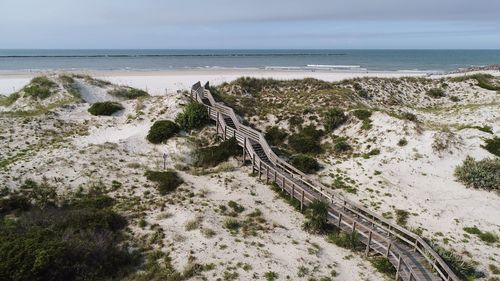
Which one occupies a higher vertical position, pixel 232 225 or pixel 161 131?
pixel 161 131

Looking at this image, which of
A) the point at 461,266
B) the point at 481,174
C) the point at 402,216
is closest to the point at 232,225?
the point at 402,216

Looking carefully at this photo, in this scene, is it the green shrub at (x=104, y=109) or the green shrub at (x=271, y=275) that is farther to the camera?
the green shrub at (x=104, y=109)

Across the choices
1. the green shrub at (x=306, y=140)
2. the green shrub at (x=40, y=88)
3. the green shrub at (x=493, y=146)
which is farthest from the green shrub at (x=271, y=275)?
the green shrub at (x=40, y=88)

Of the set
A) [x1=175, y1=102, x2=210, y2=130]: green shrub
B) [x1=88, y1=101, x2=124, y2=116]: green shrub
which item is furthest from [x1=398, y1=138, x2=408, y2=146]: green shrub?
[x1=88, y1=101, x2=124, y2=116]: green shrub

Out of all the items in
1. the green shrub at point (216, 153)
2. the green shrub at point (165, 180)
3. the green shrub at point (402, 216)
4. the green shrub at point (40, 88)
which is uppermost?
the green shrub at point (40, 88)

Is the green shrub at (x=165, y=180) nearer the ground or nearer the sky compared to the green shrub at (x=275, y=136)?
nearer the ground

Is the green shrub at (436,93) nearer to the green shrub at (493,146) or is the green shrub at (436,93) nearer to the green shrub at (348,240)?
the green shrub at (493,146)

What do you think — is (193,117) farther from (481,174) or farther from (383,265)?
(481,174)

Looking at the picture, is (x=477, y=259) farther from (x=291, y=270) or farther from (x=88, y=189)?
(x=88, y=189)
